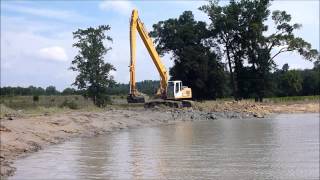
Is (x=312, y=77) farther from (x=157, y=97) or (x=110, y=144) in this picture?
(x=110, y=144)

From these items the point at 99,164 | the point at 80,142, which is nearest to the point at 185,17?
the point at 80,142

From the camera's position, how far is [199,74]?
205 feet

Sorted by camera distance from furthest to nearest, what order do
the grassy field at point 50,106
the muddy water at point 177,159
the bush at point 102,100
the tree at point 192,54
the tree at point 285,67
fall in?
the tree at point 285,67
the tree at point 192,54
the bush at point 102,100
the grassy field at point 50,106
the muddy water at point 177,159

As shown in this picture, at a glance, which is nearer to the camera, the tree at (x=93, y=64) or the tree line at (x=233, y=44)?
the tree at (x=93, y=64)

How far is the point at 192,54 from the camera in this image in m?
62.8

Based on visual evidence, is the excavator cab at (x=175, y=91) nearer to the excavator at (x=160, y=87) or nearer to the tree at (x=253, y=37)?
the excavator at (x=160, y=87)

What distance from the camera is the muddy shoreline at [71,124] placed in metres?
17.9

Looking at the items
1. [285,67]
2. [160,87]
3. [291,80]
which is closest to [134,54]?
[160,87]

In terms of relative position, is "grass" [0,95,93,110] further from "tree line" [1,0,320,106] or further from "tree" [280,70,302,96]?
"tree" [280,70,302,96]

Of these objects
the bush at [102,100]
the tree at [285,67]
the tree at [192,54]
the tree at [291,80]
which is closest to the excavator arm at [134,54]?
the bush at [102,100]

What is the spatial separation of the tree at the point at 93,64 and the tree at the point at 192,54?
57.8 ft

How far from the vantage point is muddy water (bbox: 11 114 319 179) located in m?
13.6

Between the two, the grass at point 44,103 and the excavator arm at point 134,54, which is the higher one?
the excavator arm at point 134,54

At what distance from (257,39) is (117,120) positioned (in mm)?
35649
